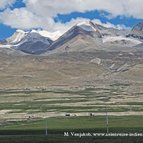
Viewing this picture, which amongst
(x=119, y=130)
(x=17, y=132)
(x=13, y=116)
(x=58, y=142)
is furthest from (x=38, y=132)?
(x=13, y=116)

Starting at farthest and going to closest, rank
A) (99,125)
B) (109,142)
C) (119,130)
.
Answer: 1. (99,125)
2. (119,130)
3. (109,142)

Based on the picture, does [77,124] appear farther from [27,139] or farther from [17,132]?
[27,139]

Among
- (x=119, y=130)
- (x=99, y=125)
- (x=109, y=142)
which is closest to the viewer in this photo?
(x=109, y=142)

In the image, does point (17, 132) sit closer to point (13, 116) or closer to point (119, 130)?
point (119, 130)

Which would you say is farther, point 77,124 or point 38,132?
point 77,124

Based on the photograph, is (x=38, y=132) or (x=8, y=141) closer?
(x=8, y=141)

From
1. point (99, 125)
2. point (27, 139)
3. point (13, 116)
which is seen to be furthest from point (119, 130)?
point (13, 116)

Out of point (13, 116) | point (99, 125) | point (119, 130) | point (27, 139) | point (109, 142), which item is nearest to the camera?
point (109, 142)

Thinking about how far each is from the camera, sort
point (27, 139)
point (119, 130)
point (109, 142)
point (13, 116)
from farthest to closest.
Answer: point (13, 116), point (119, 130), point (27, 139), point (109, 142)

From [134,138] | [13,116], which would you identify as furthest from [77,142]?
[13,116]
